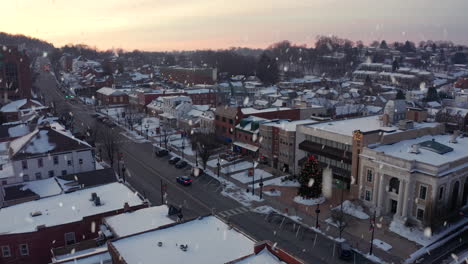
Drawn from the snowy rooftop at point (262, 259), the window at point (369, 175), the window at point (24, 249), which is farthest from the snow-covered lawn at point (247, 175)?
the snowy rooftop at point (262, 259)

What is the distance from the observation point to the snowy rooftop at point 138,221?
25.7 meters

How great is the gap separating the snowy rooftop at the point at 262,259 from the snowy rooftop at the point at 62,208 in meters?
14.5

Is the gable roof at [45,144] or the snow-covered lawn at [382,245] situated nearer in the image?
the snow-covered lawn at [382,245]

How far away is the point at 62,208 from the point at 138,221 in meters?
7.79

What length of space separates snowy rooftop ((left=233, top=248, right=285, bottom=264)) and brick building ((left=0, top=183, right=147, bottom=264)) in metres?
14.0

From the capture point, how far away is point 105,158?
5647 cm

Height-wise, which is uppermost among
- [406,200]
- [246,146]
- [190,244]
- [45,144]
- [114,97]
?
[45,144]

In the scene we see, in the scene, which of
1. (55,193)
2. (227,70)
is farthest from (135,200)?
(227,70)

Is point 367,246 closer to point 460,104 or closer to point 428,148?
point 428,148

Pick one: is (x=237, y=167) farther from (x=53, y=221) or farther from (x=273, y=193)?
(x=53, y=221)

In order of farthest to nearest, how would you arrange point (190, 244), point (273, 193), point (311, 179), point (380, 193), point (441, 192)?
point (273, 193) < point (311, 179) < point (380, 193) < point (441, 192) < point (190, 244)

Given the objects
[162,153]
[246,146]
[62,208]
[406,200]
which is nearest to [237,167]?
[246,146]

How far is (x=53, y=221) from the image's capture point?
28.0m

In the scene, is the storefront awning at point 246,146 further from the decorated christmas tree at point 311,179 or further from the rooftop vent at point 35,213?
the rooftop vent at point 35,213
